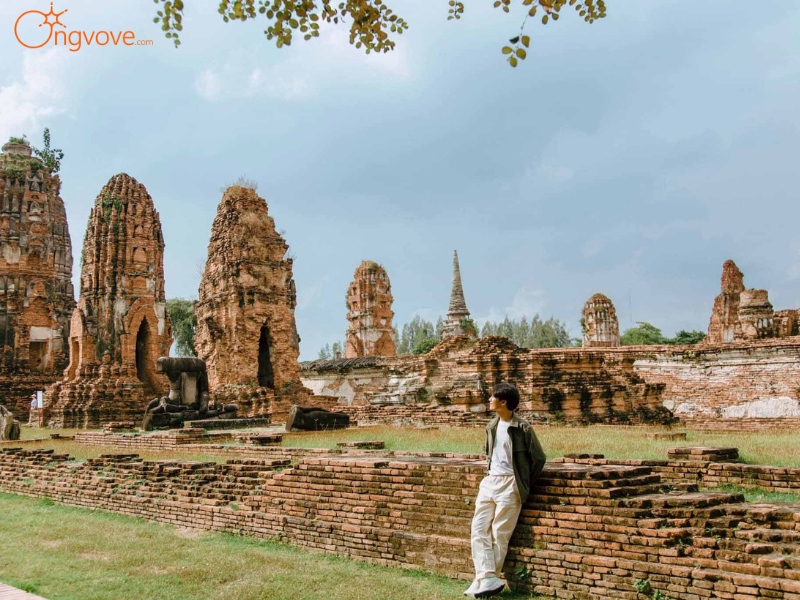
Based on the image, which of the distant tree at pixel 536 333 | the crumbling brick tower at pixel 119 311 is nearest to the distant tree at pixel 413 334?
the distant tree at pixel 536 333

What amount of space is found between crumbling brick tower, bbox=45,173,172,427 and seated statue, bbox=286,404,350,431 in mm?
11636

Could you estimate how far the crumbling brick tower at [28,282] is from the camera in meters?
32.2

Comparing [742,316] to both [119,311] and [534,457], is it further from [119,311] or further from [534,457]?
[534,457]

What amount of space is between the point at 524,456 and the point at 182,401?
46.6 ft

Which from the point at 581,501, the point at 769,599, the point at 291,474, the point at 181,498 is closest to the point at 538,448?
the point at 581,501

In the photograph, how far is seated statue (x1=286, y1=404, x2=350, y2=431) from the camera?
48.3ft

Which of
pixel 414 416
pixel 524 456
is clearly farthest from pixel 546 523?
pixel 414 416

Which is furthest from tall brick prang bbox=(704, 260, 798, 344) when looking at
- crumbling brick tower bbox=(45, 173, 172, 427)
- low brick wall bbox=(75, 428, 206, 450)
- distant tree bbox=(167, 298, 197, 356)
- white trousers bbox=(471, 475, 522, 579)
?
distant tree bbox=(167, 298, 197, 356)

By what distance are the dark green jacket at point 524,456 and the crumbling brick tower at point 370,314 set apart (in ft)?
100

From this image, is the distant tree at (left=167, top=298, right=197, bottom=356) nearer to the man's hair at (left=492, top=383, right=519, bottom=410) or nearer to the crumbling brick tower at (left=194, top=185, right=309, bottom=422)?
the crumbling brick tower at (left=194, top=185, right=309, bottom=422)

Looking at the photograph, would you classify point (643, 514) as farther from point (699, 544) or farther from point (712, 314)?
point (712, 314)

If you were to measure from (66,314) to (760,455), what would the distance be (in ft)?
108

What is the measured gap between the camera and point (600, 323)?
31797 millimetres

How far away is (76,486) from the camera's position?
401 inches
